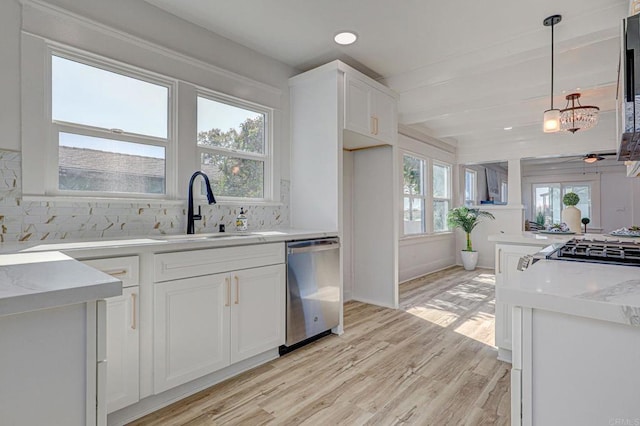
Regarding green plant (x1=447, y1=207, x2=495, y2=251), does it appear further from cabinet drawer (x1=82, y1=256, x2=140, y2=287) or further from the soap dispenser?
cabinet drawer (x1=82, y1=256, x2=140, y2=287)

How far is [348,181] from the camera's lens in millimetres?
4211

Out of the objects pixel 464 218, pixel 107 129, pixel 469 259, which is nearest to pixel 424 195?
pixel 464 218

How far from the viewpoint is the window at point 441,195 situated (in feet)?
21.0

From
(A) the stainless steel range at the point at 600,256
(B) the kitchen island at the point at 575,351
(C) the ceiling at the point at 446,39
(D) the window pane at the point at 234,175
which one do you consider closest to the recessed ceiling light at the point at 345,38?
(C) the ceiling at the point at 446,39

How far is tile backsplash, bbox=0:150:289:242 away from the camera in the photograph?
73.9 inches

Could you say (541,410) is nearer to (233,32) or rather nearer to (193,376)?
(193,376)

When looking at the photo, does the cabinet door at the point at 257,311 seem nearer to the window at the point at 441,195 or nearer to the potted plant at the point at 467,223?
the window at the point at 441,195

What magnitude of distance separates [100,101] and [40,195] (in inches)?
28.5

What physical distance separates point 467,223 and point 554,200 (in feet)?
18.9

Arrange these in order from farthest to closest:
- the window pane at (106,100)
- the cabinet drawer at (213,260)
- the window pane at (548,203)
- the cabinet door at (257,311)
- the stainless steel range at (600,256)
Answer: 1. the window pane at (548,203)
2. the cabinet door at (257,311)
3. the window pane at (106,100)
4. the cabinet drawer at (213,260)
5. the stainless steel range at (600,256)

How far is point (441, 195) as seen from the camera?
661cm

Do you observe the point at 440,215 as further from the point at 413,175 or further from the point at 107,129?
the point at 107,129

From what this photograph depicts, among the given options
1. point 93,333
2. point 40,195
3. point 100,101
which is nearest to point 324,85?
point 100,101

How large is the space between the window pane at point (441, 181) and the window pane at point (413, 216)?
26.0 inches
